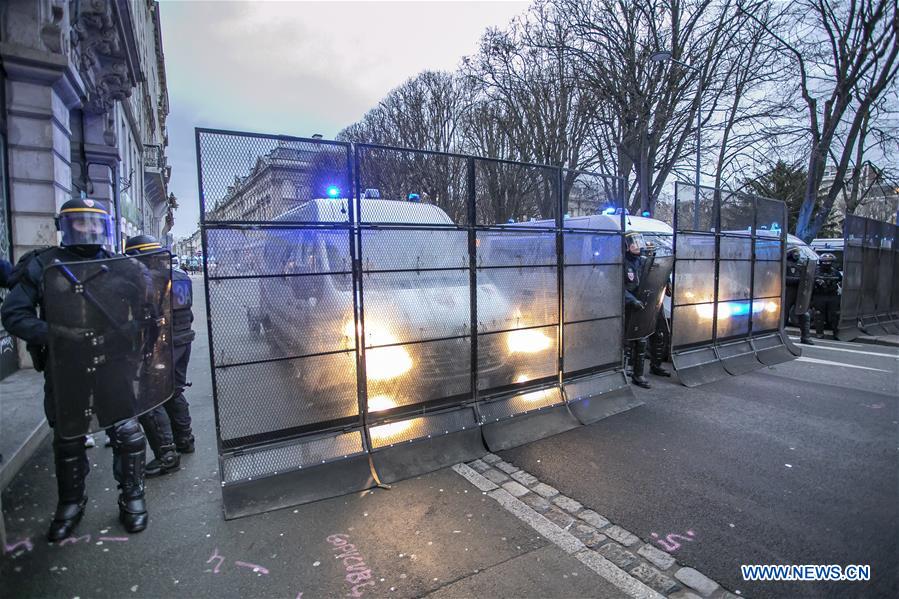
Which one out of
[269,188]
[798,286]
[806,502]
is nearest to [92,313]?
[269,188]

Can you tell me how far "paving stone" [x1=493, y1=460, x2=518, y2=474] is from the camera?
448 cm

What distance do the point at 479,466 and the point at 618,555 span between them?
1668 millimetres

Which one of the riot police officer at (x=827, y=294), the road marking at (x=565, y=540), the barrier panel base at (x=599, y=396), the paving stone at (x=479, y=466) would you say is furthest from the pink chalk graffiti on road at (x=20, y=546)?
the riot police officer at (x=827, y=294)

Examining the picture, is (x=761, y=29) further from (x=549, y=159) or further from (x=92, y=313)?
(x=92, y=313)

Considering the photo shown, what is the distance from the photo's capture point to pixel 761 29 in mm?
16453

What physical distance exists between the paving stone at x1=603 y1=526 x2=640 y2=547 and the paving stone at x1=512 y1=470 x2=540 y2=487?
864mm

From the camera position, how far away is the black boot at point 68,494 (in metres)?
3.34

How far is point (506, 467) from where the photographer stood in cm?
454

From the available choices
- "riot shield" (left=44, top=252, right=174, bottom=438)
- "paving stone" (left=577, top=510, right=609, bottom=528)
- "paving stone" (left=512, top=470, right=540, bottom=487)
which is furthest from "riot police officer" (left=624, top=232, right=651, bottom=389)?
"riot shield" (left=44, top=252, right=174, bottom=438)

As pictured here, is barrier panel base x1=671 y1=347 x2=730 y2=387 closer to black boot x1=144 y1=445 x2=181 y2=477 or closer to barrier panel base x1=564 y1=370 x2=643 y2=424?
barrier panel base x1=564 y1=370 x2=643 y2=424

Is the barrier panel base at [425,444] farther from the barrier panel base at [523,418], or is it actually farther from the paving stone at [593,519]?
the paving stone at [593,519]

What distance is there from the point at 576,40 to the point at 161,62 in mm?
50670

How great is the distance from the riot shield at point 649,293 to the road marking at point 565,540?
13.1 feet

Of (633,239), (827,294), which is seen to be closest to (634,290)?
(633,239)
